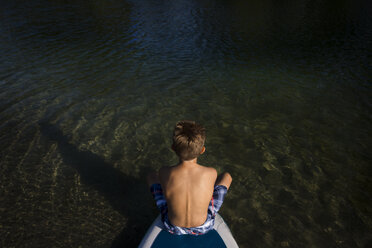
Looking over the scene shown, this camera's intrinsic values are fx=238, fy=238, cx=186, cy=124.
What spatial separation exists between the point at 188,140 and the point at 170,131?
3.91 m

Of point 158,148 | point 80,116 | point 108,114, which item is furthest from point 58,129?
point 158,148

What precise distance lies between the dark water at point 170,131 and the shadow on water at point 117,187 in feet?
0.09

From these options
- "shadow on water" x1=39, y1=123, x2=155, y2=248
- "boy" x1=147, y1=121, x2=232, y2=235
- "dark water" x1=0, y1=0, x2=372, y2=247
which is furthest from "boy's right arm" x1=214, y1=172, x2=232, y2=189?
"shadow on water" x1=39, y1=123, x2=155, y2=248

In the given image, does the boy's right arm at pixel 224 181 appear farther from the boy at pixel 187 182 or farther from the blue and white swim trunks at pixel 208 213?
the boy at pixel 187 182

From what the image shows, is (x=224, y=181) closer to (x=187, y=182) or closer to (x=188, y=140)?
(x=187, y=182)

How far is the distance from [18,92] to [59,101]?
1729mm

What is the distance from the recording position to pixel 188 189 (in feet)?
9.70

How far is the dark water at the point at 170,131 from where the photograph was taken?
4.41 meters

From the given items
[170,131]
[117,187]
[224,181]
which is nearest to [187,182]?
[224,181]

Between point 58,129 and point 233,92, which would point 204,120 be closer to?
point 233,92

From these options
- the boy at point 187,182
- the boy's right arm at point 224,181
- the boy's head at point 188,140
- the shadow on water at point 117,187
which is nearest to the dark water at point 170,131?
the shadow on water at point 117,187

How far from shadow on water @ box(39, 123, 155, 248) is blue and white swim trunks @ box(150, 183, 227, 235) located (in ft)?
3.49

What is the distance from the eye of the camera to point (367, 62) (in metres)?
11.9

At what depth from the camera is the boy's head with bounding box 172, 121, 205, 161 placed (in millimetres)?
2992
